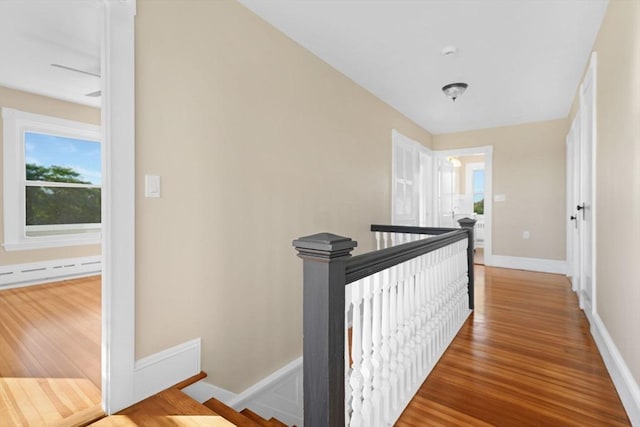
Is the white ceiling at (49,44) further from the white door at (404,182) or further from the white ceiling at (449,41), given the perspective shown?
the white door at (404,182)

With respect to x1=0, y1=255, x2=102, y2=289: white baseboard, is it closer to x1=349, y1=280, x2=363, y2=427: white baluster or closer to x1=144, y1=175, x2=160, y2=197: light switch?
x1=144, y1=175, x2=160, y2=197: light switch

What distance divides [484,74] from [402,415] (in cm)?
322

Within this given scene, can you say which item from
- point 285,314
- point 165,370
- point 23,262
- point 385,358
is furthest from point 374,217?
point 23,262

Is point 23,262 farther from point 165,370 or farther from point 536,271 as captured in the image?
point 536,271

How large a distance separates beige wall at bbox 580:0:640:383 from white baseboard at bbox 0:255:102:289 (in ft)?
18.5

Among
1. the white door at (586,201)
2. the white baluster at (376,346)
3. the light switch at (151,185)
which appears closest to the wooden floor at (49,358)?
the light switch at (151,185)

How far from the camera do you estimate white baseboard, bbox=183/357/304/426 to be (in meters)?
1.92

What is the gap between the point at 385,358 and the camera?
1.47 m

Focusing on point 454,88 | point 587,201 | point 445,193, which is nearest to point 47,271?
point 454,88

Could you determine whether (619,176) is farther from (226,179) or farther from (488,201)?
(488,201)

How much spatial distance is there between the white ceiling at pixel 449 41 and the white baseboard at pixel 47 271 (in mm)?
4149

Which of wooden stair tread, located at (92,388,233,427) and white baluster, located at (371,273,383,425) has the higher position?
white baluster, located at (371,273,383,425)

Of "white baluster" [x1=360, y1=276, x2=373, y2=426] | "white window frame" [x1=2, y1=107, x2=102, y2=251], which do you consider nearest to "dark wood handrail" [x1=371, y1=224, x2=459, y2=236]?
"white baluster" [x1=360, y1=276, x2=373, y2=426]

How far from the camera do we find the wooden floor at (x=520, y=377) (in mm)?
1674
